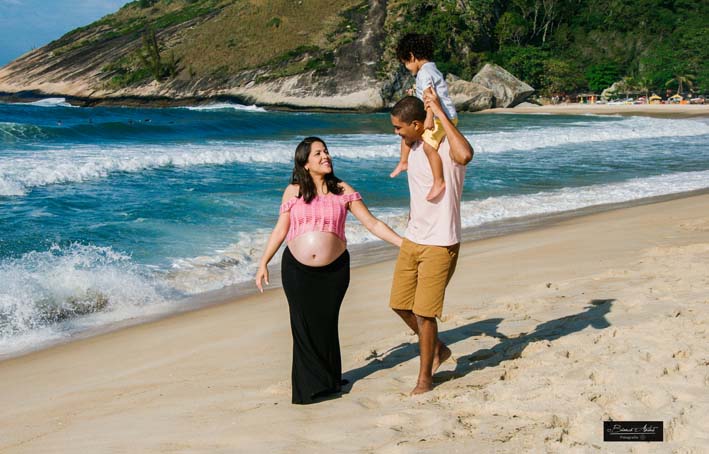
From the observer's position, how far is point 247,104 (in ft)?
222

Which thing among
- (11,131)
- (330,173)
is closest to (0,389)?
(330,173)

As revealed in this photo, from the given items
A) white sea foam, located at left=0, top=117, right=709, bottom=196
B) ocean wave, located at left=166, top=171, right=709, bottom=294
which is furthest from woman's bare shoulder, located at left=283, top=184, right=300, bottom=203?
white sea foam, located at left=0, top=117, right=709, bottom=196

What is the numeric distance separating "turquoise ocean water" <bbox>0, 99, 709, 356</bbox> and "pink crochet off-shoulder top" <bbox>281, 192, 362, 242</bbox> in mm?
3077

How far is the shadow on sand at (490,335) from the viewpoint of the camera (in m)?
4.75

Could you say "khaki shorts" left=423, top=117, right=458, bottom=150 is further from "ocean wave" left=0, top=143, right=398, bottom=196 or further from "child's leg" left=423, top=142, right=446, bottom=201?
"ocean wave" left=0, top=143, right=398, bottom=196

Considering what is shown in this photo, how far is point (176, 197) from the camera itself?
1362 cm

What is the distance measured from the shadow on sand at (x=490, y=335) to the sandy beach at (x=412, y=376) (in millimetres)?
16

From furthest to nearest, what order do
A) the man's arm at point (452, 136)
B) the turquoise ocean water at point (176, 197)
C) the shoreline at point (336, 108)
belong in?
1. the shoreline at point (336, 108)
2. the turquoise ocean water at point (176, 197)
3. the man's arm at point (452, 136)

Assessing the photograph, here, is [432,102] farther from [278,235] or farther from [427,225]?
[278,235]

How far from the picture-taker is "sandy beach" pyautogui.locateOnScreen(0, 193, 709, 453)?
3662mm

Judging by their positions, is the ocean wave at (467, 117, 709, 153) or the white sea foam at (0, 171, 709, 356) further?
the ocean wave at (467, 117, 709, 153)

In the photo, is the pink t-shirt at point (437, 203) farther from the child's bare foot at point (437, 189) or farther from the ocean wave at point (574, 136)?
the ocean wave at point (574, 136)

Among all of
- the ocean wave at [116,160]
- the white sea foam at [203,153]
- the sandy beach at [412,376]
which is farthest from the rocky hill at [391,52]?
the sandy beach at [412,376]

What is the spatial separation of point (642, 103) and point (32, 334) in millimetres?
61231
